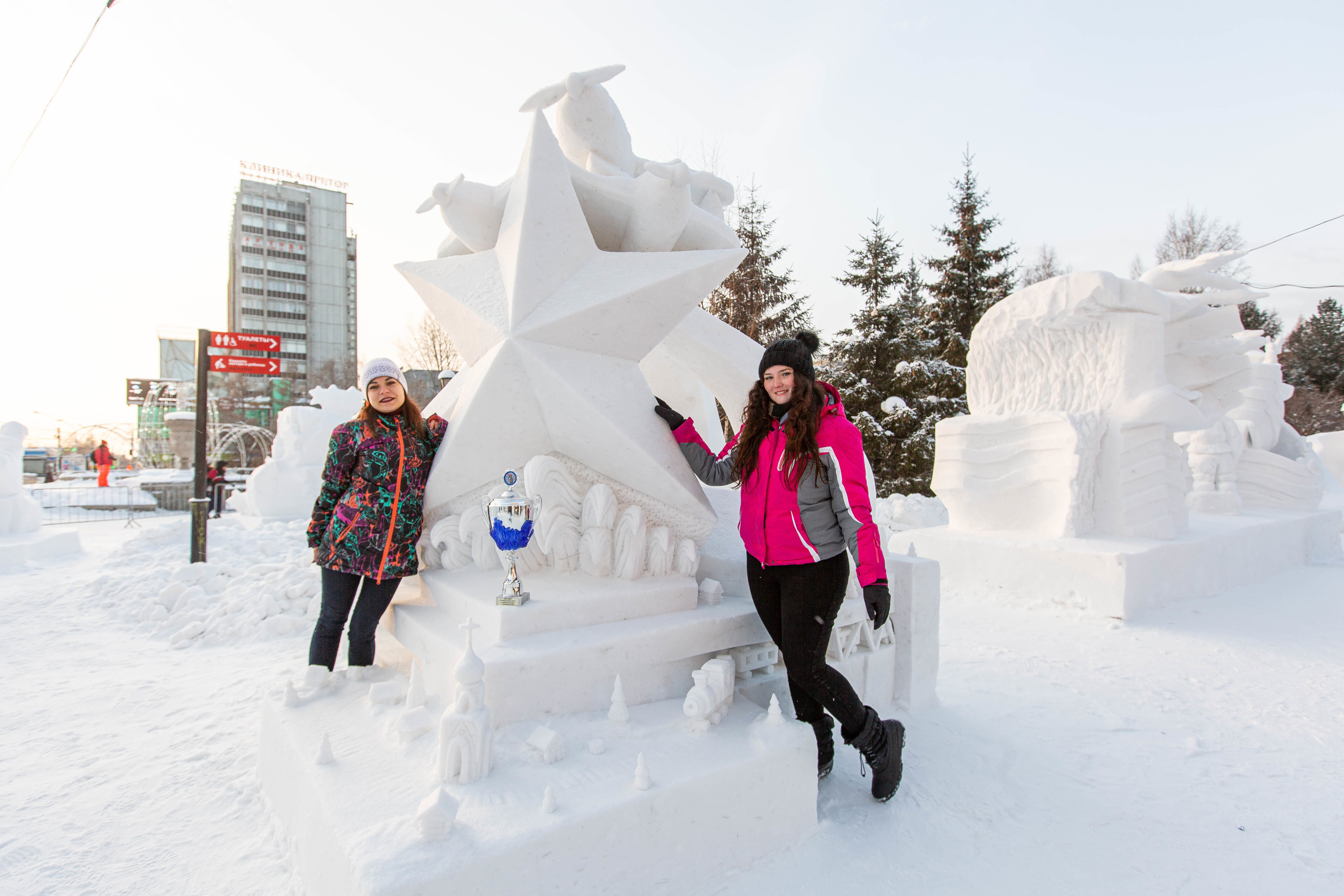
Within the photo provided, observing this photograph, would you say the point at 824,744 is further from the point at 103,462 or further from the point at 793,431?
the point at 103,462

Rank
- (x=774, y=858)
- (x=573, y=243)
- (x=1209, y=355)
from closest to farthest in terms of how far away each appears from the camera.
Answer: (x=774, y=858), (x=573, y=243), (x=1209, y=355)

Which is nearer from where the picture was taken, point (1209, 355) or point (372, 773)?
point (372, 773)

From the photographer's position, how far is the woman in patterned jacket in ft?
8.68

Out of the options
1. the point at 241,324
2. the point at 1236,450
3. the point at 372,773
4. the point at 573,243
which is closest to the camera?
the point at 372,773

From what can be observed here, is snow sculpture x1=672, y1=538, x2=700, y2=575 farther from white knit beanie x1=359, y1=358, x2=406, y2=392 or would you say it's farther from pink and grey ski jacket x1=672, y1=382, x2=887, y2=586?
white knit beanie x1=359, y1=358, x2=406, y2=392

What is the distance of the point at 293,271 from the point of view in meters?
52.2

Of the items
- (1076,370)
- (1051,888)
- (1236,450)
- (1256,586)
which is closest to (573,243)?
(1051,888)

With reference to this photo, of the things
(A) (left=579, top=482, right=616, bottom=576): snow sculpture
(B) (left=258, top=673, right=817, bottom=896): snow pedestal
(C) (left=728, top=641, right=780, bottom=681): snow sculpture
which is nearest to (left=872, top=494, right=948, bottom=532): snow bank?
(C) (left=728, top=641, right=780, bottom=681): snow sculpture

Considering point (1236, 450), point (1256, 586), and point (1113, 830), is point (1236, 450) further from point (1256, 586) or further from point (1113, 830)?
point (1113, 830)

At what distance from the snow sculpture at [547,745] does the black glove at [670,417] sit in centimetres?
143

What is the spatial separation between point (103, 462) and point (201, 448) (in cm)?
1050

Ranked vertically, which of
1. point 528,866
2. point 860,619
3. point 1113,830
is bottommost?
point 1113,830

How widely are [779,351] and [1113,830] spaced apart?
2156 millimetres

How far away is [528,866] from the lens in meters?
1.59
